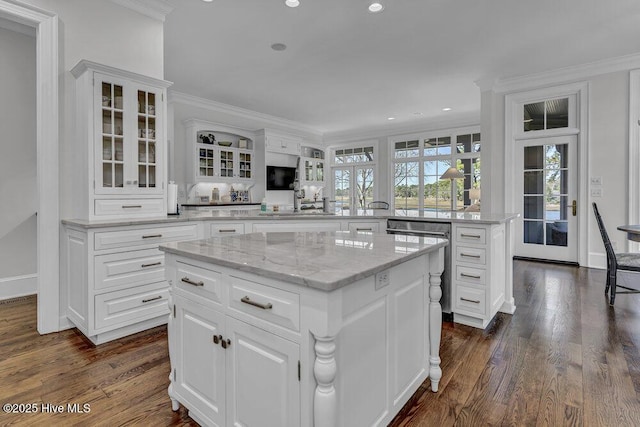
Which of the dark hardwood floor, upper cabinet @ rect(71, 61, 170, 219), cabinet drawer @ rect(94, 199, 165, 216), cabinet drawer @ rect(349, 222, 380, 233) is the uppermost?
upper cabinet @ rect(71, 61, 170, 219)

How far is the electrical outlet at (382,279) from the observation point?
50.9 inches

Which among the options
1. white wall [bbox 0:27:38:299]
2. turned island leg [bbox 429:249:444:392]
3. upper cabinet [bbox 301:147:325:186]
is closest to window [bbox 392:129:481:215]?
upper cabinet [bbox 301:147:325:186]

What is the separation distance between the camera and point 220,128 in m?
6.52

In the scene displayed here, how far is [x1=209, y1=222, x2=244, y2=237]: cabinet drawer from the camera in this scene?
123 inches

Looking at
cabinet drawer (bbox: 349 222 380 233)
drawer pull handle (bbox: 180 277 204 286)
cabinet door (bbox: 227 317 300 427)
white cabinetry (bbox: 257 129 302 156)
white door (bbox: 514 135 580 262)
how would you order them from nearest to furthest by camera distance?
cabinet door (bbox: 227 317 300 427), drawer pull handle (bbox: 180 277 204 286), cabinet drawer (bbox: 349 222 380 233), white door (bbox: 514 135 580 262), white cabinetry (bbox: 257 129 302 156)

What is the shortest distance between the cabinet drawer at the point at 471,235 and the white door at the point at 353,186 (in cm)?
607

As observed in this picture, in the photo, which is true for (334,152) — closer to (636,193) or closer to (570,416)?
(636,193)

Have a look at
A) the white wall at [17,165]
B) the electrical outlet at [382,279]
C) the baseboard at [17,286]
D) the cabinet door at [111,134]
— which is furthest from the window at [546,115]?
the baseboard at [17,286]

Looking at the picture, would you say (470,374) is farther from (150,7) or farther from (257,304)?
(150,7)

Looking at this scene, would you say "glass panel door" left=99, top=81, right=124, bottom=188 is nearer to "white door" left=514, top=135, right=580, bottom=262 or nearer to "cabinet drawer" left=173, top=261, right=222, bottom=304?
"cabinet drawer" left=173, top=261, right=222, bottom=304

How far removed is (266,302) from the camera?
1150 millimetres

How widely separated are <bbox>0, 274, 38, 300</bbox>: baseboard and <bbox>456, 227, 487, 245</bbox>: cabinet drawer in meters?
4.34

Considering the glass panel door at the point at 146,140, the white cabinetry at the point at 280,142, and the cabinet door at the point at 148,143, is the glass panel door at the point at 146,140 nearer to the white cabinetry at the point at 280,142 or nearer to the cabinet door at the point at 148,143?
the cabinet door at the point at 148,143

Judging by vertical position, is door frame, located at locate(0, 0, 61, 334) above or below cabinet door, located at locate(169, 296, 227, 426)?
above
